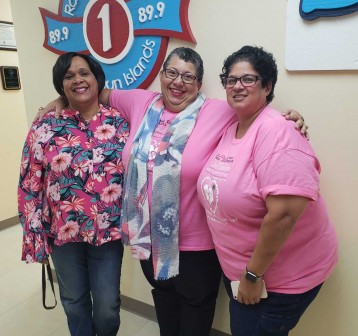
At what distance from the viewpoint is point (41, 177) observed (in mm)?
1226

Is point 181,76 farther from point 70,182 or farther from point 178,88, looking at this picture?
point 70,182

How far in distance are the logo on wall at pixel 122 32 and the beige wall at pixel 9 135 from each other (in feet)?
4.80

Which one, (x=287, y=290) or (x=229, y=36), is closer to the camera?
(x=287, y=290)

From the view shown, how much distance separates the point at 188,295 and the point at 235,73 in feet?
2.84

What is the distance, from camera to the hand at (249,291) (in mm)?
950

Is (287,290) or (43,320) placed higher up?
(287,290)

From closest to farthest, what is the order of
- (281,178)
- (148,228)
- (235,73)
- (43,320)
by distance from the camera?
(281,178) → (235,73) → (148,228) → (43,320)

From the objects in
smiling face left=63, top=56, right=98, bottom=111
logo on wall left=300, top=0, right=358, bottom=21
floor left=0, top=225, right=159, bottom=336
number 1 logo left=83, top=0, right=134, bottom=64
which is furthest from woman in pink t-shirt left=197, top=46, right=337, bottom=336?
floor left=0, top=225, right=159, bottom=336

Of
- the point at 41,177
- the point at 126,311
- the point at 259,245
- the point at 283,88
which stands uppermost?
the point at 283,88

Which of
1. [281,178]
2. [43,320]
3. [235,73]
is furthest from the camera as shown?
[43,320]

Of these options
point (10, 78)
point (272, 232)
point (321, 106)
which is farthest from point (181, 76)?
point (10, 78)

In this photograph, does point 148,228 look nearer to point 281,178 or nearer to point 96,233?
point 96,233

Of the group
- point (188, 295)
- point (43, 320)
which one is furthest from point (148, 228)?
point (43, 320)

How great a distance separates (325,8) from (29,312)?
2208 mm
